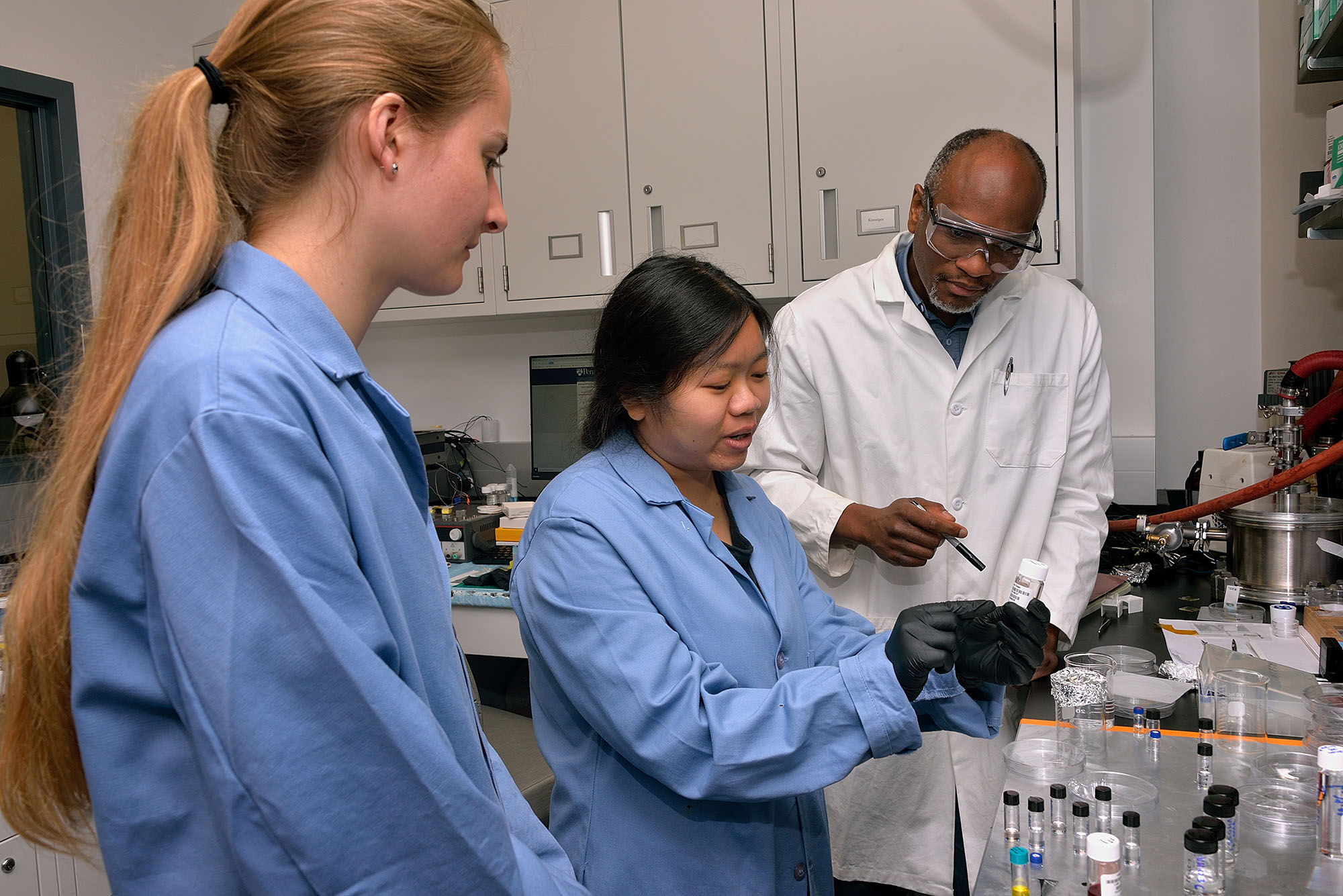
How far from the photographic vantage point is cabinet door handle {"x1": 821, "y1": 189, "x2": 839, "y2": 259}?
110 inches

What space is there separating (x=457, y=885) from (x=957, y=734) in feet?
4.38

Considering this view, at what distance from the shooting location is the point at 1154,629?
176 cm

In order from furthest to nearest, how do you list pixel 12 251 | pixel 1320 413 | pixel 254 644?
pixel 12 251 < pixel 1320 413 < pixel 254 644

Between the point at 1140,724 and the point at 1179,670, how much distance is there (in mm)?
251

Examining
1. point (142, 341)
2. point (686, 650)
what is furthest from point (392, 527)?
point (686, 650)

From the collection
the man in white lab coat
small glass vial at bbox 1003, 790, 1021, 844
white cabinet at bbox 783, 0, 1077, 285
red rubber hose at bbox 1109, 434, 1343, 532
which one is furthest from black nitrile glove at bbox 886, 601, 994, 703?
white cabinet at bbox 783, 0, 1077, 285

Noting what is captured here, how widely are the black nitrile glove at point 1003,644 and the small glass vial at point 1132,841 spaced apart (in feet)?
0.61

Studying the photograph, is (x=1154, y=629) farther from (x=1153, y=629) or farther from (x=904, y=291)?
(x=904, y=291)

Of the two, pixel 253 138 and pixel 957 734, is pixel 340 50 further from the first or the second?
pixel 957 734

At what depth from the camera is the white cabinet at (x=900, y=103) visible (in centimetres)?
253

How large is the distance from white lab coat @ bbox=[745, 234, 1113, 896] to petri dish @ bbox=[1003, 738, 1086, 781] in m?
0.61

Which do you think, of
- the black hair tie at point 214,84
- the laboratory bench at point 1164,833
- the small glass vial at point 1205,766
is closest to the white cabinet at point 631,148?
the laboratory bench at point 1164,833

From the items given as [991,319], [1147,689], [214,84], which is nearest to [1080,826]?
[1147,689]

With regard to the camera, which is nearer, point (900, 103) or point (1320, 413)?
point (1320, 413)
